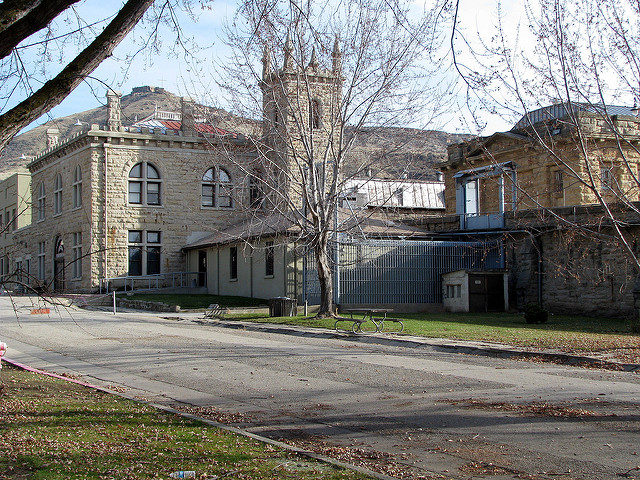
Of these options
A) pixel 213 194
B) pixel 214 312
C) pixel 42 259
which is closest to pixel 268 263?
pixel 214 312

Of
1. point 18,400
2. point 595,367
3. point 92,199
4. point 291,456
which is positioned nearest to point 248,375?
point 18,400

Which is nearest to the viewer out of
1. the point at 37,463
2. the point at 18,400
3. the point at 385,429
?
the point at 37,463

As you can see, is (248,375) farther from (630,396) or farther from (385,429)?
(630,396)

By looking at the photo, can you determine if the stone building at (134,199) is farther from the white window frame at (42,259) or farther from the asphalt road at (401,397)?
the asphalt road at (401,397)

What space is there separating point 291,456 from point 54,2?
4657mm

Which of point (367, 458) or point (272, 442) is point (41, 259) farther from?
point (367, 458)

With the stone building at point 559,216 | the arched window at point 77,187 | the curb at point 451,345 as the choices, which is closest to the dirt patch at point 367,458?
the curb at point 451,345

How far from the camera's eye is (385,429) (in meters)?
7.96

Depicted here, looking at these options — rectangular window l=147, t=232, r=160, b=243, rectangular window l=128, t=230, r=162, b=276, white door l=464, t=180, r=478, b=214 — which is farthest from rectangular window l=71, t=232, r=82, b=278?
white door l=464, t=180, r=478, b=214

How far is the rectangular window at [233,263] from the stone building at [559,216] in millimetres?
10628

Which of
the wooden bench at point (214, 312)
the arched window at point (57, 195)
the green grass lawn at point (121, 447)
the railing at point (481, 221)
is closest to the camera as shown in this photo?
the green grass lawn at point (121, 447)

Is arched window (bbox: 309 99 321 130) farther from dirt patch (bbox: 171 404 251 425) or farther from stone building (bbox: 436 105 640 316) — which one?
dirt patch (bbox: 171 404 251 425)

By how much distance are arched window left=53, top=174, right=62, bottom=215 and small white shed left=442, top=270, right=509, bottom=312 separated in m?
30.0

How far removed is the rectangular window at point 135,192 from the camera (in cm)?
4403
